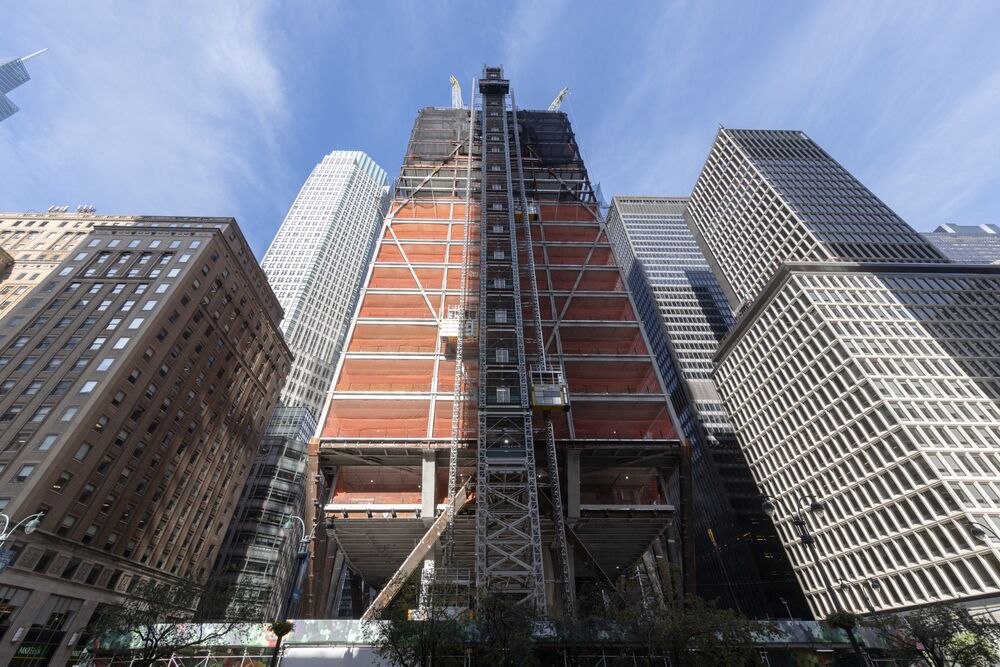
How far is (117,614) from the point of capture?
76.8 ft

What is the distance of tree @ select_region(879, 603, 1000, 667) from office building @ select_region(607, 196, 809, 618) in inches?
1755

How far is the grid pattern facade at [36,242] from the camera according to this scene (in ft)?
220

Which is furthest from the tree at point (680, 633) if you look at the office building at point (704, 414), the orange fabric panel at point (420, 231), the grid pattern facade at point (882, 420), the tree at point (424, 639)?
the office building at point (704, 414)

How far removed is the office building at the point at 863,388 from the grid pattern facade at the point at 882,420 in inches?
7.6

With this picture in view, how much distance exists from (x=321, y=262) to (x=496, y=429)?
324 feet

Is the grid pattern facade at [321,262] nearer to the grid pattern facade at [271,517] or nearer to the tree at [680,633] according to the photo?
the grid pattern facade at [271,517]

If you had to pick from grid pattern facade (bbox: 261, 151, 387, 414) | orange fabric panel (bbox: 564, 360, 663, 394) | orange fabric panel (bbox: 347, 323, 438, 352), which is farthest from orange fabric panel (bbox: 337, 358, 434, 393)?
grid pattern facade (bbox: 261, 151, 387, 414)

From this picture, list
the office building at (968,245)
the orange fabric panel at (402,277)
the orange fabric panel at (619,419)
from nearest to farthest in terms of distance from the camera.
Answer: the orange fabric panel at (619,419)
the orange fabric panel at (402,277)
the office building at (968,245)

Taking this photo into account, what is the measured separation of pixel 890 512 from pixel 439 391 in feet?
178

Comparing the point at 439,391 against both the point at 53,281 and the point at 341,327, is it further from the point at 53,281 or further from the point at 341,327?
the point at 341,327

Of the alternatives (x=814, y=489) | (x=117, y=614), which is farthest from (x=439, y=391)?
(x=814, y=489)

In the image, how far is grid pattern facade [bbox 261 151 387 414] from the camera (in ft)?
346

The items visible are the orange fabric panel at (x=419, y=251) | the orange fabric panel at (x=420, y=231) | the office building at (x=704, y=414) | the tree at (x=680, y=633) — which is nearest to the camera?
the tree at (x=680, y=633)

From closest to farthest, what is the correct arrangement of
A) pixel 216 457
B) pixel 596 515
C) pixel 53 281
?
pixel 596 515 < pixel 53 281 < pixel 216 457
